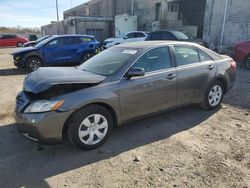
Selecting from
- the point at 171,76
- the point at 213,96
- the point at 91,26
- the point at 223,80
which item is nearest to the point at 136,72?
the point at 171,76

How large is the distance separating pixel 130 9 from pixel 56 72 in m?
26.0

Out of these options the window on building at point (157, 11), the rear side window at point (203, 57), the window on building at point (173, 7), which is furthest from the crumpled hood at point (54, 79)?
the window on building at point (173, 7)

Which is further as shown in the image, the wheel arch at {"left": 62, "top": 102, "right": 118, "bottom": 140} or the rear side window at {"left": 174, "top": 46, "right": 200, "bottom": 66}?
the rear side window at {"left": 174, "top": 46, "right": 200, "bottom": 66}

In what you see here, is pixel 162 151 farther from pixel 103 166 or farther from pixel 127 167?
pixel 103 166

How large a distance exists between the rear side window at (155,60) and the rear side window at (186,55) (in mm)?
250

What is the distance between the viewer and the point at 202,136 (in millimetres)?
4223

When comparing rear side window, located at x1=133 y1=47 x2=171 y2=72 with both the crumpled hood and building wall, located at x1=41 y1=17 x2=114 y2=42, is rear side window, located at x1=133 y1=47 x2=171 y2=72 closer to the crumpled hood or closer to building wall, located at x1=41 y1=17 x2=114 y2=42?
the crumpled hood

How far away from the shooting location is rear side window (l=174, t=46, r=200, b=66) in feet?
15.4

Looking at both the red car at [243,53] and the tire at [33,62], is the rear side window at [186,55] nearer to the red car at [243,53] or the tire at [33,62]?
the red car at [243,53]

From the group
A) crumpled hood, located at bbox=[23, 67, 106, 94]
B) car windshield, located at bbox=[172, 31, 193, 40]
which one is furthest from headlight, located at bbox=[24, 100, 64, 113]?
car windshield, located at bbox=[172, 31, 193, 40]

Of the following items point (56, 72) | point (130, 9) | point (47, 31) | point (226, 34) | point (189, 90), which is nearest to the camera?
point (56, 72)

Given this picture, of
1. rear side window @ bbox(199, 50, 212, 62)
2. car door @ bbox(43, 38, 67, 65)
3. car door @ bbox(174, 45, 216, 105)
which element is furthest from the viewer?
car door @ bbox(43, 38, 67, 65)

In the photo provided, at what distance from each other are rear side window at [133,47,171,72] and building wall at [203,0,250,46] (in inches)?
531

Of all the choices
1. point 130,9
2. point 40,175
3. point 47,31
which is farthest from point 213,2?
point 47,31
